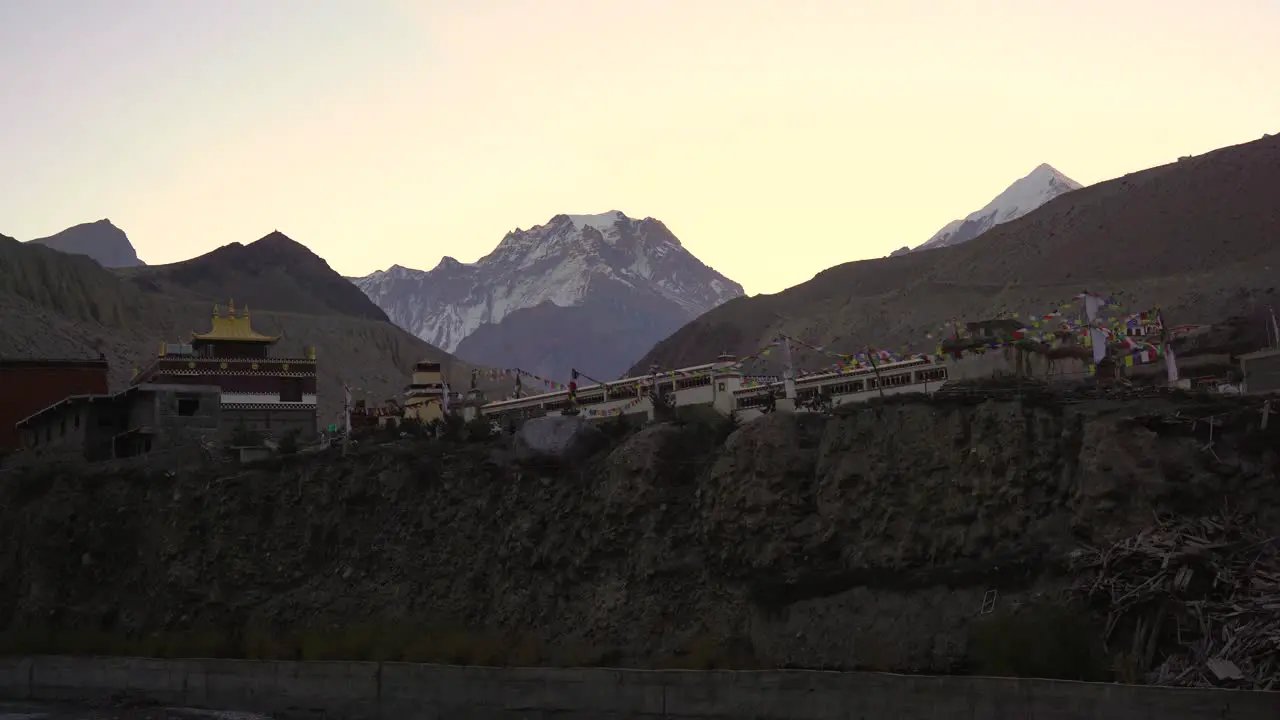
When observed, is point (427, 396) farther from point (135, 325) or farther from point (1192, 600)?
point (135, 325)

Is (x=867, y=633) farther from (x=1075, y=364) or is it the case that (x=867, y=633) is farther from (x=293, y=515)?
(x=293, y=515)

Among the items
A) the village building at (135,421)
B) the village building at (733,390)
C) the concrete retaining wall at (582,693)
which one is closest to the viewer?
the concrete retaining wall at (582,693)

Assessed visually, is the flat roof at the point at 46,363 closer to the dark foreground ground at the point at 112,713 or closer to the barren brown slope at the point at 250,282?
the dark foreground ground at the point at 112,713

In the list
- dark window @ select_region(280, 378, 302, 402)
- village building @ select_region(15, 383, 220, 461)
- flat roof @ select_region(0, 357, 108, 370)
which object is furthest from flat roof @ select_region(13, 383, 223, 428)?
dark window @ select_region(280, 378, 302, 402)

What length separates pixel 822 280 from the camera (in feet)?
484

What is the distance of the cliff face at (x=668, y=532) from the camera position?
29141 mm

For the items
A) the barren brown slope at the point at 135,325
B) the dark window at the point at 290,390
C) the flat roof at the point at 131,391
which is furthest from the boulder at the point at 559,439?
the barren brown slope at the point at 135,325

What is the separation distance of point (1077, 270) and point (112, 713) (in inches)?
3743

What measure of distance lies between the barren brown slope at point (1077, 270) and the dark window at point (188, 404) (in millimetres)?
55626

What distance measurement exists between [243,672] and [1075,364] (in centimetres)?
2379

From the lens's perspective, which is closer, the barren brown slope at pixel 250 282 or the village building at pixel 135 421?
the village building at pixel 135 421

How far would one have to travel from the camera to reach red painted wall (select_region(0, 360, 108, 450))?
62847mm

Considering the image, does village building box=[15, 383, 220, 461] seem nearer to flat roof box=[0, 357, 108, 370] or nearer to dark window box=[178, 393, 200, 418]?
dark window box=[178, 393, 200, 418]

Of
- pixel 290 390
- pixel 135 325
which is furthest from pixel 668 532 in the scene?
pixel 135 325
